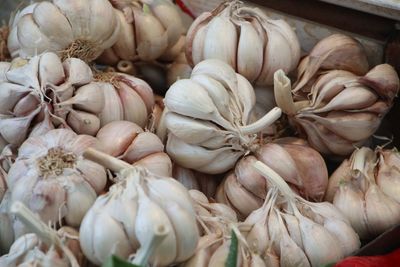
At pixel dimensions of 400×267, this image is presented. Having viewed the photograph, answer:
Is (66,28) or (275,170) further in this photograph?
(66,28)

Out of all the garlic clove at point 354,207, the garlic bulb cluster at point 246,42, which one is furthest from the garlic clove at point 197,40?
the garlic clove at point 354,207

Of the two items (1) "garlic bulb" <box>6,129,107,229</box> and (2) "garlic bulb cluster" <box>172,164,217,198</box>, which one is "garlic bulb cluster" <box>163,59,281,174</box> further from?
(1) "garlic bulb" <box>6,129,107,229</box>

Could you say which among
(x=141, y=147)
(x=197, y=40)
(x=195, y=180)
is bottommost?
(x=195, y=180)

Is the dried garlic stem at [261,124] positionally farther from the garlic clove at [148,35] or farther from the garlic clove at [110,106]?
the garlic clove at [148,35]

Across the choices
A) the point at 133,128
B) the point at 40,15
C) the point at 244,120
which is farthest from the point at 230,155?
the point at 40,15

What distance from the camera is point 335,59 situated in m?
1.34

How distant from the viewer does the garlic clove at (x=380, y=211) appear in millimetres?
1114

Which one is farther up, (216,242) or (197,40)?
(197,40)

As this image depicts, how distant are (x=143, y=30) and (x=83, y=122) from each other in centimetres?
36

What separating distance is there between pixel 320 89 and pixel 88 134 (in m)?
0.49

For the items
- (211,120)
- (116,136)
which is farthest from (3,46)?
(211,120)

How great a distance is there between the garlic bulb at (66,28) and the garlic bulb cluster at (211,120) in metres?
0.24

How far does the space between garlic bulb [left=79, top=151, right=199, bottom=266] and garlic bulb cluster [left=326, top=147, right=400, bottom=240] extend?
14.5 inches

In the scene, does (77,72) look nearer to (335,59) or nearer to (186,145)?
(186,145)
